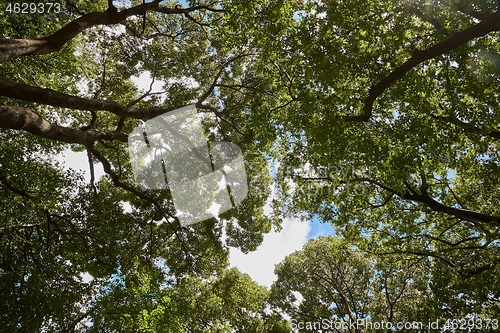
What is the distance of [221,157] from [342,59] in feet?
22.3

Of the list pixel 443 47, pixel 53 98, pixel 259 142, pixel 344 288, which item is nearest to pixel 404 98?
pixel 443 47

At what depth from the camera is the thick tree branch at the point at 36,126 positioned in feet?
Result: 18.1

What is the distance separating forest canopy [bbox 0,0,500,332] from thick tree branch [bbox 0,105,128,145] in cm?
4

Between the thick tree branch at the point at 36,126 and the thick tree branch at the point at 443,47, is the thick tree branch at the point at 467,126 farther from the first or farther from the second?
the thick tree branch at the point at 36,126

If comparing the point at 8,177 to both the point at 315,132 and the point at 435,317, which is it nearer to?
the point at 315,132

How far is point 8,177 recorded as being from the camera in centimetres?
848

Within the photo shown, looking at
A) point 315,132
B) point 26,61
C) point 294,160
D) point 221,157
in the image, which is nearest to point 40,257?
point 26,61

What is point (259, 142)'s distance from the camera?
11.1 metres

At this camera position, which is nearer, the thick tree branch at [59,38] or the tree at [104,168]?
the thick tree branch at [59,38]

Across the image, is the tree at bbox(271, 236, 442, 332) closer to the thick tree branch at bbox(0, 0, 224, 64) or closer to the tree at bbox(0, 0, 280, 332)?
the tree at bbox(0, 0, 280, 332)

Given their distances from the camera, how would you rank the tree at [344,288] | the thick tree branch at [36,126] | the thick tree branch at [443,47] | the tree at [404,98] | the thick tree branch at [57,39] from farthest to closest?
the tree at [344,288]
the tree at [404,98]
the thick tree branch at [443,47]
the thick tree branch at [57,39]
the thick tree branch at [36,126]

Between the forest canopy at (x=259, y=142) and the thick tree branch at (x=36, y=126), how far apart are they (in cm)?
4

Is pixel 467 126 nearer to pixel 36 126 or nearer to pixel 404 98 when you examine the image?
pixel 404 98

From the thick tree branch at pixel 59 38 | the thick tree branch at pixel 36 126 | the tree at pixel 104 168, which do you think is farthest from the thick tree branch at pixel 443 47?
the thick tree branch at pixel 36 126
